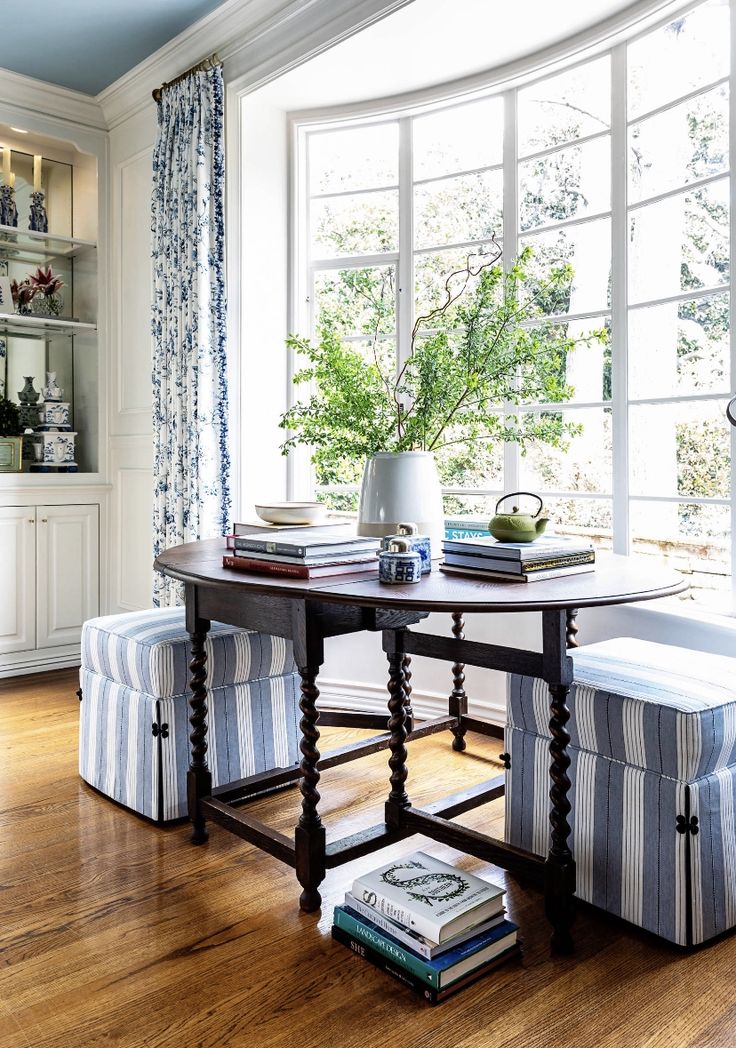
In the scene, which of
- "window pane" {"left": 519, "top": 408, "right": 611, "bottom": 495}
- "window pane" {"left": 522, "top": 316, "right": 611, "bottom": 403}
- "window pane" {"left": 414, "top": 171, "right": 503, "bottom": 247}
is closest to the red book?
"window pane" {"left": 519, "top": 408, "right": 611, "bottom": 495}

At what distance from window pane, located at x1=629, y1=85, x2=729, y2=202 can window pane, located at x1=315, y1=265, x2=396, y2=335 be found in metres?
1.02

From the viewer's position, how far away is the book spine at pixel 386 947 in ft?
4.94

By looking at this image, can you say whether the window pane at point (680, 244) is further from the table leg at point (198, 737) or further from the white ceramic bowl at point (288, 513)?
the table leg at point (198, 737)

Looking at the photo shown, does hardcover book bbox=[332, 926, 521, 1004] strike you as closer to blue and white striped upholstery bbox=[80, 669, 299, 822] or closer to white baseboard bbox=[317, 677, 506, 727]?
blue and white striped upholstery bbox=[80, 669, 299, 822]

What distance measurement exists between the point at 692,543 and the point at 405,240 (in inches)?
63.6

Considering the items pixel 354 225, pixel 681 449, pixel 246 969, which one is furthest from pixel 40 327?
pixel 246 969

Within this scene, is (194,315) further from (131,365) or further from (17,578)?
(17,578)

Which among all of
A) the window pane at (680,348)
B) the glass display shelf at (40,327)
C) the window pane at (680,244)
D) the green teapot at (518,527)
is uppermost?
the glass display shelf at (40,327)

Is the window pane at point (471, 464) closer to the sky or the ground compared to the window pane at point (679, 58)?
closer to the ground

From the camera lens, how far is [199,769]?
2162 millimetres

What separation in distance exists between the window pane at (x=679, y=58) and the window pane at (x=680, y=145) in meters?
0.06

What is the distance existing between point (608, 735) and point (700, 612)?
92cm

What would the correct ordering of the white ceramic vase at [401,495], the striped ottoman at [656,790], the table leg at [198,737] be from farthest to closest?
1. the table leg at [198,737]
2. the white ceramic vase at [401,495]
3. the striped ottoman at [656,790]

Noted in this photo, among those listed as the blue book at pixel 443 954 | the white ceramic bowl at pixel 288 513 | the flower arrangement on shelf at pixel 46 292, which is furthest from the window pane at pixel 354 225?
the blue book at pixel 443 954
